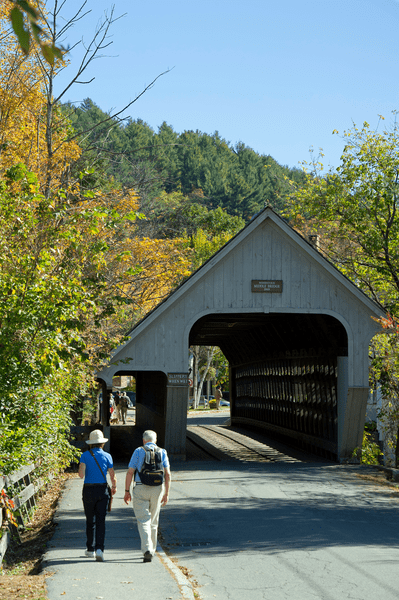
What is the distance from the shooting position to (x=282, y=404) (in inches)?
959

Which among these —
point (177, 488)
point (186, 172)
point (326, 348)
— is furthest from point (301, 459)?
point (186, 172)

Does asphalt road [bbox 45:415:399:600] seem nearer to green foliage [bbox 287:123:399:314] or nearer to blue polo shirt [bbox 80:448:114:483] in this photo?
blue polo shirt [bbox 80:448:114:483]

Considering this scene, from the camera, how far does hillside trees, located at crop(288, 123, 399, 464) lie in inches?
720

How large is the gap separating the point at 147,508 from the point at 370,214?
13834mm

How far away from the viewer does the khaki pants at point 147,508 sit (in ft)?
23.4

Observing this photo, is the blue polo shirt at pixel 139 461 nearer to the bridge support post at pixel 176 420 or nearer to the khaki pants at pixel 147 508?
the khaki pants at pixel 147 508

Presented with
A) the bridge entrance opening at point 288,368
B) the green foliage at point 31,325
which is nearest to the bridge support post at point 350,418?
the bridge entrance opening at point 288,368

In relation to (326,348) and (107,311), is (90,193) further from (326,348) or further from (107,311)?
(326,348)

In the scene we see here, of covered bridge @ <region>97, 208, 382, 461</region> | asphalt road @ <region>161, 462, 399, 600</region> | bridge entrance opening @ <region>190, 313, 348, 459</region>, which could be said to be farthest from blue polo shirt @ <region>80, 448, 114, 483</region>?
bridge entrance opening @ <region>190, 313, 348, 459</region>

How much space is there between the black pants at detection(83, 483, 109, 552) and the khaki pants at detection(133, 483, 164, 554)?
0.36 m

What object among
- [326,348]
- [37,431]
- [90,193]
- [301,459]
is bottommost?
[301,459]

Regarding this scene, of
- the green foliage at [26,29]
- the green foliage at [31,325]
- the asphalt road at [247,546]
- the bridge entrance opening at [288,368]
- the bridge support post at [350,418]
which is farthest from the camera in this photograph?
the bridge entrance opening at [288,368]

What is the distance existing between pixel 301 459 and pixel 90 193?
10838 mm

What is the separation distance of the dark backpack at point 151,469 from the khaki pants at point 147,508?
0.10 metres
